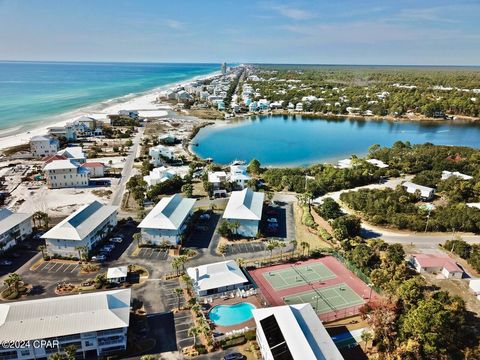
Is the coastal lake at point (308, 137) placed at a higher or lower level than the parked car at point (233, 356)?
higher

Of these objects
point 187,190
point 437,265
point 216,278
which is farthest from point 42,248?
point 437,265

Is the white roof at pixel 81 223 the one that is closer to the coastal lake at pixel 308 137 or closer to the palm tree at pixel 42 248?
the palm tree at pixel 42 248

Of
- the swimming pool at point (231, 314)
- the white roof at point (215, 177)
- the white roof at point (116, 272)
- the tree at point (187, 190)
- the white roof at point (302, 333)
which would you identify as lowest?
the swimming pool at point (231, 314)

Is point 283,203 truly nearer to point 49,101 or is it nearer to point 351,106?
point 351,106

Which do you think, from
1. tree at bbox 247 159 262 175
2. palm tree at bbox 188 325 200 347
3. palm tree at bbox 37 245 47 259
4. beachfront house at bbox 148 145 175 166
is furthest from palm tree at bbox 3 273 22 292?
tree at bbox 247 159 262 175

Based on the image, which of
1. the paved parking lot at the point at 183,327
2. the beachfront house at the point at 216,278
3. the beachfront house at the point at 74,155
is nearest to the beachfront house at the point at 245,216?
the beachfront house at the point at 216,278

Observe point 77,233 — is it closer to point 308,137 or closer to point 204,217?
point 204,217

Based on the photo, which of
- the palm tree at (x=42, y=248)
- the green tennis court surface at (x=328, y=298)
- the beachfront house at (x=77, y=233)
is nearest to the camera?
the green tennis court surface at (x=328, y=298)


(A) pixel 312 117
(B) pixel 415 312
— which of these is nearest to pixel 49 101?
(A) pixel 312 117
